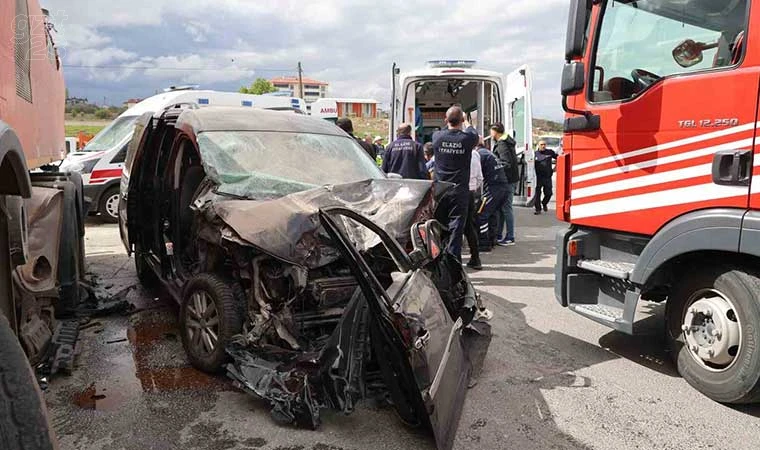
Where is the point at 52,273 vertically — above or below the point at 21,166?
below

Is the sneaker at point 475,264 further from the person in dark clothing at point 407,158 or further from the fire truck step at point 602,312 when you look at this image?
the fire truck step at point 602,312

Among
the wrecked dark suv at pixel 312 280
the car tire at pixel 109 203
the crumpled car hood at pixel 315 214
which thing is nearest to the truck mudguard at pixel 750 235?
the wrecked dark suv at pixel 312 280

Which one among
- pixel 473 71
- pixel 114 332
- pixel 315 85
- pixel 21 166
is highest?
pixel 315 85

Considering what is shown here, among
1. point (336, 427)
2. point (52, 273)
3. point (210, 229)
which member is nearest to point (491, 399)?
point (336, 427)

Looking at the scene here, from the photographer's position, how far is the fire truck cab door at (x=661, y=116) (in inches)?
133

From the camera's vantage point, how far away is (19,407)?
163 cm

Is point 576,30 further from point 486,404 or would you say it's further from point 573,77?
point 486,404

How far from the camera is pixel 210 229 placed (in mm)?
3916

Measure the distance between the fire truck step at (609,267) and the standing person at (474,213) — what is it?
248 centimetres

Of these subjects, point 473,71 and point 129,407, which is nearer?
point 129,407

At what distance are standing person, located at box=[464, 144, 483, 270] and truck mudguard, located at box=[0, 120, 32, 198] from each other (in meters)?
5.08

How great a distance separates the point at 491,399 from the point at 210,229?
2216mm

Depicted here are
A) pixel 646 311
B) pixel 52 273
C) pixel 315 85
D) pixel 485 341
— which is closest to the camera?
pixel 52 273

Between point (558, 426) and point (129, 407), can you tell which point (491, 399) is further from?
point (129, 407)
